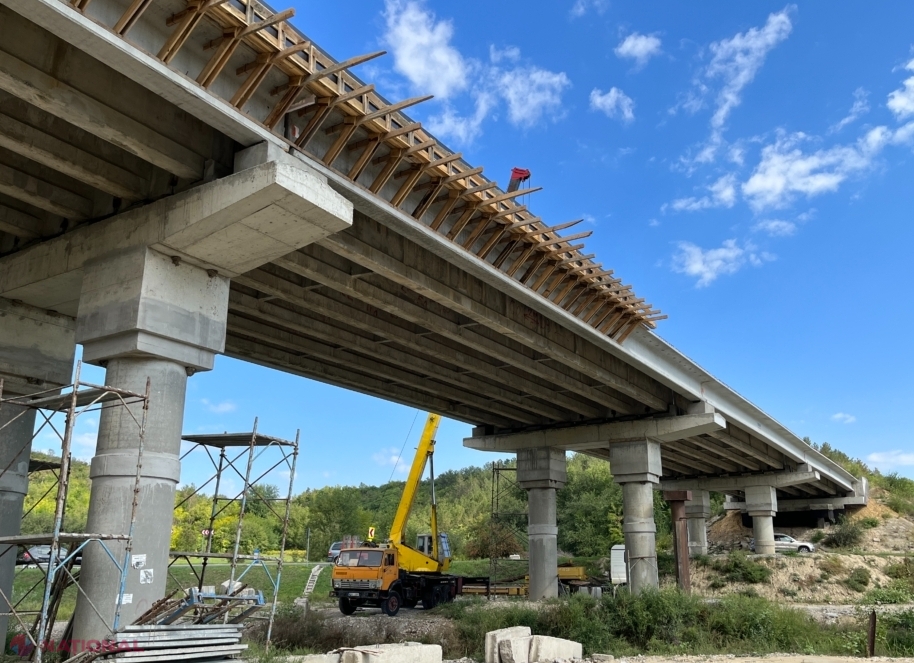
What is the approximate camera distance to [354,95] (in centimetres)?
1062

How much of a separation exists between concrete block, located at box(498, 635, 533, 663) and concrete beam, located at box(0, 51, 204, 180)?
31.7 feet

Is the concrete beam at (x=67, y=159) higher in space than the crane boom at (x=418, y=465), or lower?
higher

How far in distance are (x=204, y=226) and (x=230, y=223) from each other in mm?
341

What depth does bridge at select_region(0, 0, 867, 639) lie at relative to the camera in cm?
912

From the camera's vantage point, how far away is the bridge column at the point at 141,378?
30.6ft

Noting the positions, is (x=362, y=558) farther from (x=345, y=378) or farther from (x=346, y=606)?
(x=345, y=378)

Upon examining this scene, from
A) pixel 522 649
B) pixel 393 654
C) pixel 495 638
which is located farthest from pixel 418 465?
pixel 393 654

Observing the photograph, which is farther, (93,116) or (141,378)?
(141,378)

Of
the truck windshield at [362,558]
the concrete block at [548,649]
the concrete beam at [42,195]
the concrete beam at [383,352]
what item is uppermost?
the concrete beam at [42,195]

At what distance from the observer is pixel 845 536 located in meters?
51.6

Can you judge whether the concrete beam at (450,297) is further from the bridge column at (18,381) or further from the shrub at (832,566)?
the shrub at (832,566)

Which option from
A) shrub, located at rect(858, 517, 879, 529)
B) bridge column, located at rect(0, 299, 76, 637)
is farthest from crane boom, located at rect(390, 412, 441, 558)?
shrub, located at rect(858, 517, 879, 529)

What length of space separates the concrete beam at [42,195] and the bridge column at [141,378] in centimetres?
113

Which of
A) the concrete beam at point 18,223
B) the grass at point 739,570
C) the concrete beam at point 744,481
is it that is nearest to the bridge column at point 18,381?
the concrete beam at point 18,223
